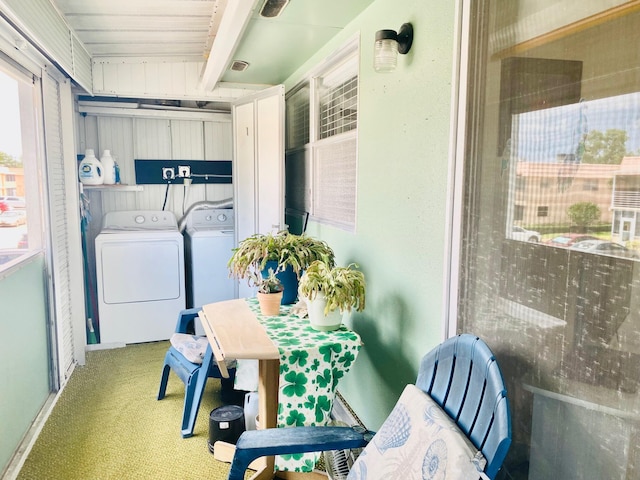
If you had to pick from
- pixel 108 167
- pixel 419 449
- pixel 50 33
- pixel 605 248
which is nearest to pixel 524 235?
pixel 605 248

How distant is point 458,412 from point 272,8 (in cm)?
A: 193

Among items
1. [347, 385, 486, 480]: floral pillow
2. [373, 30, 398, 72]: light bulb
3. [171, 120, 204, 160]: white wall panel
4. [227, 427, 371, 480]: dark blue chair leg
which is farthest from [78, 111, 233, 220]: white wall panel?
[347, 385, 486, 480]: floral pillow

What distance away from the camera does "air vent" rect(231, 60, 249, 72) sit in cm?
313

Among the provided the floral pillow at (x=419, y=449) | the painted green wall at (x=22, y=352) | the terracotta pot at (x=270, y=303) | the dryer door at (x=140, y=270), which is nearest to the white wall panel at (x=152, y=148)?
the dryer door at (x=140, y=270)

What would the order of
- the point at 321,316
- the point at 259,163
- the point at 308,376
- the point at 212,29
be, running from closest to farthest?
1. the point at 308,376
2. the point at 321,316
3. the point at 212,29
4. the point at 259,163

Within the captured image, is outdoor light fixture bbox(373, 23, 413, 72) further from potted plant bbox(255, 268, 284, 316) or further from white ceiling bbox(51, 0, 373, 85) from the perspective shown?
potted plant bbox(255, 268, 284, 316)

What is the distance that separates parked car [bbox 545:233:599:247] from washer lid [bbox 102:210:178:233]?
12.1ft

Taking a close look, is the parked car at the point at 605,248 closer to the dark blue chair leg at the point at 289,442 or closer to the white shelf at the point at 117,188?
the dark blue chair leg at the point at 289,442

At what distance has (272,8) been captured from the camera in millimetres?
2141

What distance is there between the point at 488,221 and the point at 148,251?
126 inches

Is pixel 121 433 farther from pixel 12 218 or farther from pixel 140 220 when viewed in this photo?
Result: pixel 140 220

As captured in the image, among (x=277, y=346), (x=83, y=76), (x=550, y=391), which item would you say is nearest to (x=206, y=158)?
(x=83, y=76)

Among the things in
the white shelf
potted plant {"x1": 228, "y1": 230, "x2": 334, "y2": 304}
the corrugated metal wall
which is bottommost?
potted plant {"x1": 228, "y1": 230, "x2": 334, "y2": 304}

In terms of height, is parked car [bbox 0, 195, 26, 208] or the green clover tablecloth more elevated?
parked car [bbox 0, 195, 26, 208]
